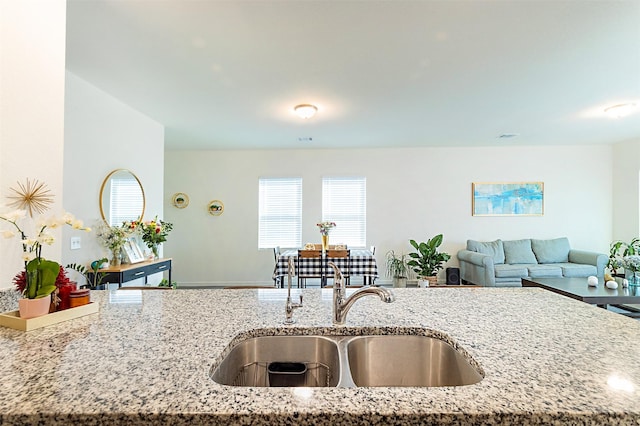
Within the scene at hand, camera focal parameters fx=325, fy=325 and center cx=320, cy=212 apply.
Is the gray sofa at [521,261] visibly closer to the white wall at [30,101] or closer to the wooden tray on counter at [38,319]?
the wooden tray on counter at [38,319]

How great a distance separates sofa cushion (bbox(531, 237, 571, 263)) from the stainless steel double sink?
5.79 m

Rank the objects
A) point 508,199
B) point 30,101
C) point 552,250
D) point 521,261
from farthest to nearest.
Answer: point 508,199 < point 552,250 < point 521,261 < point 30,101

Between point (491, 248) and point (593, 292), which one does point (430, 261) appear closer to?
point (491, 248)

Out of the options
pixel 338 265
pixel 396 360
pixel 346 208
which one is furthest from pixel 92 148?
pixel 346 208

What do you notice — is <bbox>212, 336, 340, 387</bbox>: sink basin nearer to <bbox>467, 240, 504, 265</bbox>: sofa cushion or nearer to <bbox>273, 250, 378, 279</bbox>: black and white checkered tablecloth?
<bbox>273, 250, 378, 279</bbox>: black and white checkered tablecloth

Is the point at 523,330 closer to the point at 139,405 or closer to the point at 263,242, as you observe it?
the point at 139,405

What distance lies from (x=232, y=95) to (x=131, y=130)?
1.45 metres

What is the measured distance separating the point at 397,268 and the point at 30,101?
18.3ft

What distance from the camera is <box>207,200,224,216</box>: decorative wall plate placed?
6.28m

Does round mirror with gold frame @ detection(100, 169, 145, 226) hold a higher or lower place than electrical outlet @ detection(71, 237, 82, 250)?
higher

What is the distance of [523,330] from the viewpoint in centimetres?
112

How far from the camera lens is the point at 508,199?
20.2ft

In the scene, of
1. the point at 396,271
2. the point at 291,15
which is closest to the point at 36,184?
the point at 291,15

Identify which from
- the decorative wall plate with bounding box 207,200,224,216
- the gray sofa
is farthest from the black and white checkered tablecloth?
the decorative wall plate with bounding box 207,200,224,216
